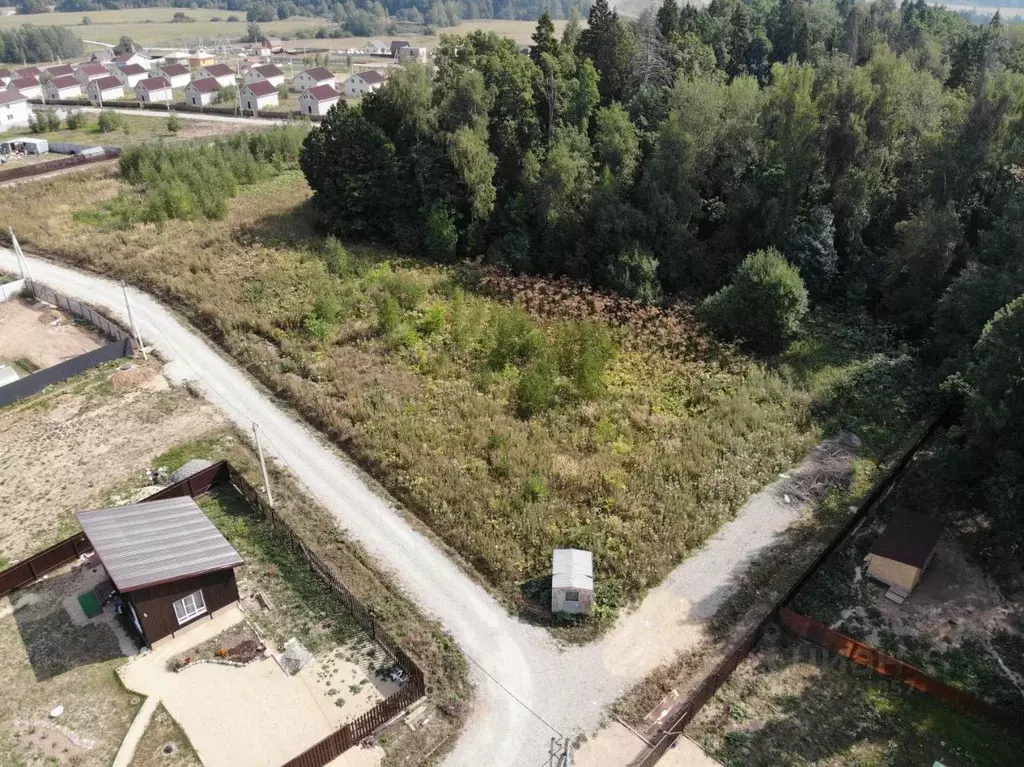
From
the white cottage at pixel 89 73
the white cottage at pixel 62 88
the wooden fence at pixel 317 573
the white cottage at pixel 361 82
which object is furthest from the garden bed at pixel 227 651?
the white cottage at pixel 89 73

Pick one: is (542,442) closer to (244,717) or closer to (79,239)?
(244,717)

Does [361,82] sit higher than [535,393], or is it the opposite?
[361,82]

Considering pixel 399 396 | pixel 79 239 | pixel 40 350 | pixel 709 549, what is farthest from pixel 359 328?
pixel 79 239

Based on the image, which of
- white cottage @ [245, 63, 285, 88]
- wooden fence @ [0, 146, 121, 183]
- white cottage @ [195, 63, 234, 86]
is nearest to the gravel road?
wooden fence @ [0, 146, 121, 183]

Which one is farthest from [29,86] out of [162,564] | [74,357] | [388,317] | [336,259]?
[162,564]

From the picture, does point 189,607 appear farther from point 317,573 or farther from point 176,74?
point 176,74

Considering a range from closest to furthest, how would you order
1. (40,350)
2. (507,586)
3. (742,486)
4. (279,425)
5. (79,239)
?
(507,586), (742,486), (279,425), (40,350), (79,239)
